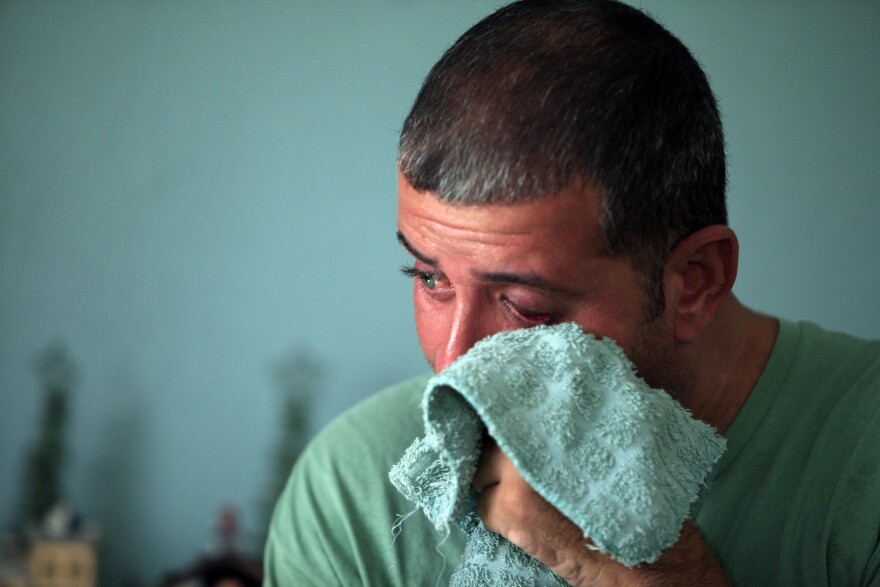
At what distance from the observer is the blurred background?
2.37 meters

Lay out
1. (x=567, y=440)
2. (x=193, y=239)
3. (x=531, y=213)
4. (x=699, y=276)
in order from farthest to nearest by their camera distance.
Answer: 1. (x=193, y=239)
2. (x=699, y=276)
3. (x=531, y=213)
4. (x=567, y=440)

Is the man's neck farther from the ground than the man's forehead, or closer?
closer

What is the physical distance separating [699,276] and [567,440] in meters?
0.33

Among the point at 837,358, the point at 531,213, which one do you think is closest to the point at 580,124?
the point at 531,213

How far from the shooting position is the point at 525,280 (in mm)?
902

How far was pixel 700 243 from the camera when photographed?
3.29 ft

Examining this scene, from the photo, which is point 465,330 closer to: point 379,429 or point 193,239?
point 379,429

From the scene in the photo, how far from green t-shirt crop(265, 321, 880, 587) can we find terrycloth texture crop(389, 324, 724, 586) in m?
0.29

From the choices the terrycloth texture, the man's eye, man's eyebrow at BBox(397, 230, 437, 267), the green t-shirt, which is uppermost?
man's eyebrow at BBox(397, 230, 437, 267)

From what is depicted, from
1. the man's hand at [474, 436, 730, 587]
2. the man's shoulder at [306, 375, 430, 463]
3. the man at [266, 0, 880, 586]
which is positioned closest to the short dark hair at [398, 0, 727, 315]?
the man at [266, 0, 880, 586]

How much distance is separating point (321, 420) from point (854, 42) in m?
1.51

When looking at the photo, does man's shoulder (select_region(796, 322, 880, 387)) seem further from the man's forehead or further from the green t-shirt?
the man's forehead

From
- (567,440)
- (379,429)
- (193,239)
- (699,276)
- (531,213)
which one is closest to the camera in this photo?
(567,440)

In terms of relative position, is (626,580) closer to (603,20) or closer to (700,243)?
(700,243)
